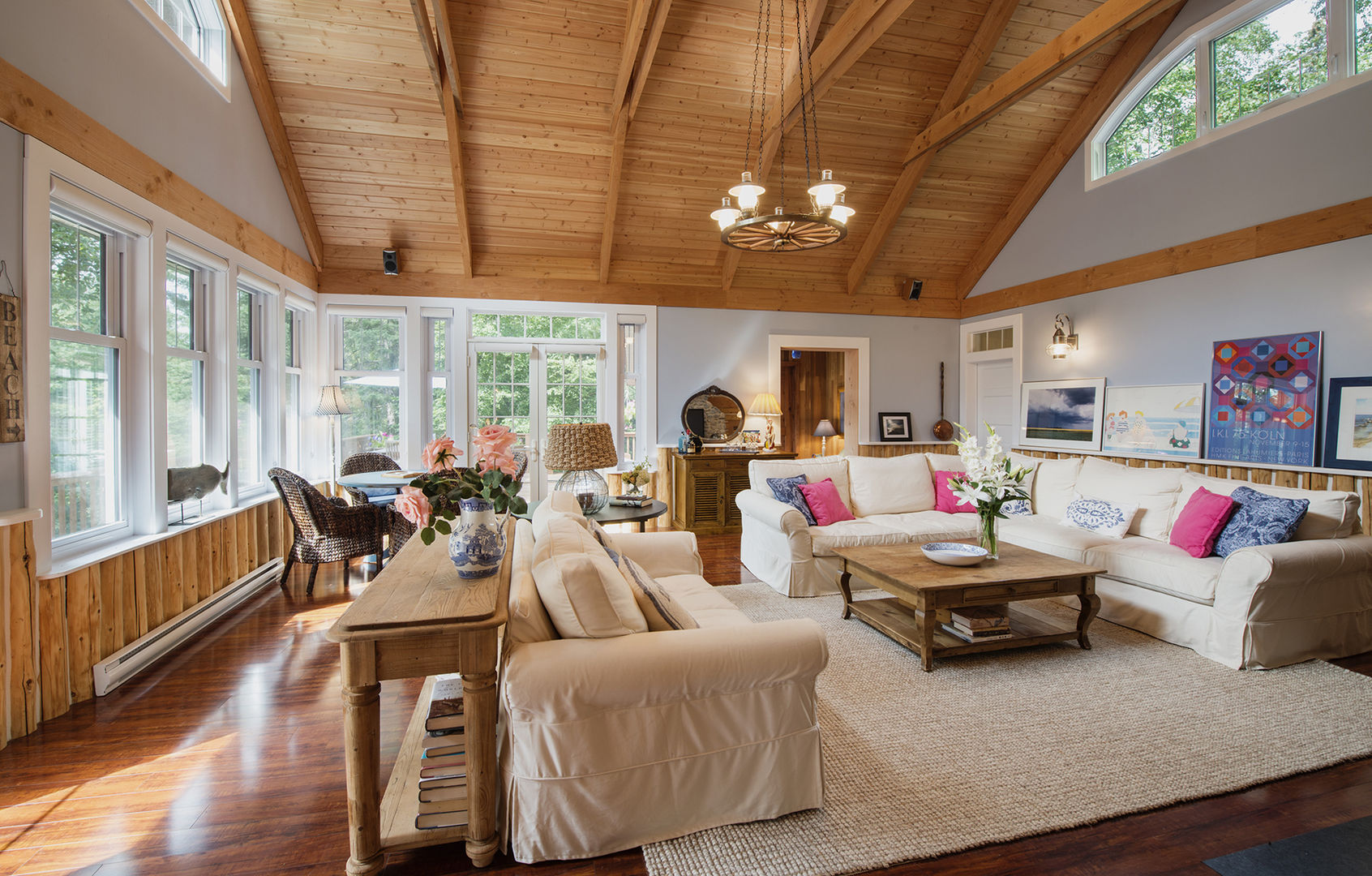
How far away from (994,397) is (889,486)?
3.34 m

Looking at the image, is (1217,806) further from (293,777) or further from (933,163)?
(933,163)

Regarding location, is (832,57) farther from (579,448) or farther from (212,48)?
(212,48)

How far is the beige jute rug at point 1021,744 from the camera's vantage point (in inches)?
75.6

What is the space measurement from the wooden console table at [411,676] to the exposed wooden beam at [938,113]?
6321 mm

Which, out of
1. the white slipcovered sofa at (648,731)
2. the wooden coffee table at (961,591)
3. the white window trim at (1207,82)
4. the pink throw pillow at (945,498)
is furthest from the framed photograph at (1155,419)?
the white slipcovered sofa at (648,731)

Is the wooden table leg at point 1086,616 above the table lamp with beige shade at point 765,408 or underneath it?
underneath

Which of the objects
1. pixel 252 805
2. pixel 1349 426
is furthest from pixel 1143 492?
pixel 252 805

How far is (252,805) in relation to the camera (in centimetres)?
208

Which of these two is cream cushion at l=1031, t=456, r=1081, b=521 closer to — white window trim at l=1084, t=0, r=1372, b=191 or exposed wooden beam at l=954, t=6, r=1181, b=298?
white window trim at l=1084, t=0, r=1372, b=191

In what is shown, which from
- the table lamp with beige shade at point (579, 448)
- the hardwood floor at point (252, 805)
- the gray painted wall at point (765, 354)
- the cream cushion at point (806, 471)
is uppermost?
the gray painted wall at point (765, 354)

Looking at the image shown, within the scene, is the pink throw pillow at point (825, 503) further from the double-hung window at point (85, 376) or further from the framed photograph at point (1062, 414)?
the double-hung window at point (85, 376)

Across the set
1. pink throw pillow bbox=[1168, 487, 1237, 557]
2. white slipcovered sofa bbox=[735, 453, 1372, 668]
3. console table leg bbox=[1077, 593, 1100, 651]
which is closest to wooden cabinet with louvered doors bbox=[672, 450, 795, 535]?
white slipcovered sofa bbox=[735, 453, 1372, 668]

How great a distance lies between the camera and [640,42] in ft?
16.3

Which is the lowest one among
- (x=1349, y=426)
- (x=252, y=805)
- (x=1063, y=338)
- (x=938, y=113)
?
(x=252, y=805)
